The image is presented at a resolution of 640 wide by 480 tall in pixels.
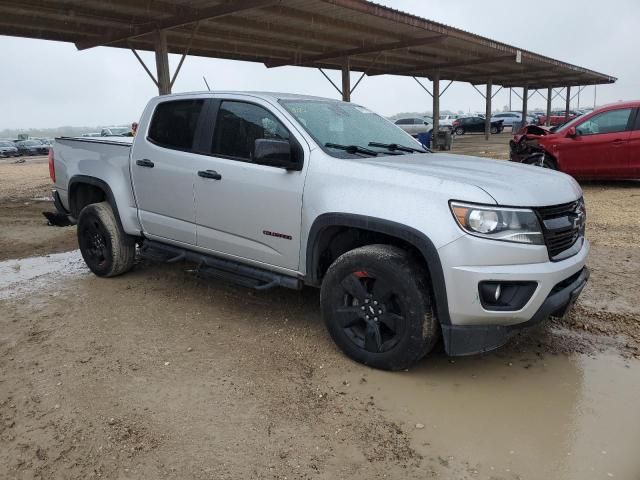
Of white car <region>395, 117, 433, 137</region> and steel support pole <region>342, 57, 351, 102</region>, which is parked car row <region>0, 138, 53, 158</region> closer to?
white car <region>395, 117, 433, 137</region>

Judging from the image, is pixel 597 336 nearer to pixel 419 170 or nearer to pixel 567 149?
pixel 419 170

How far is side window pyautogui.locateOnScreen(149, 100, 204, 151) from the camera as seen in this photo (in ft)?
14.8

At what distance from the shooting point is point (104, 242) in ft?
17.5

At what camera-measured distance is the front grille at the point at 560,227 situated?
312cm

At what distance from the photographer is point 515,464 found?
2549 mm

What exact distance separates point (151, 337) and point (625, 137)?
9238 millimetres

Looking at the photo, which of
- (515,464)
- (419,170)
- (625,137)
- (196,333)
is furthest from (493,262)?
(625,137)

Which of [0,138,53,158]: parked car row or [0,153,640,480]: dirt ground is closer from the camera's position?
[0,153,640,480]: dirt ground

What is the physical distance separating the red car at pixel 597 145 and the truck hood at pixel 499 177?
7135 mm

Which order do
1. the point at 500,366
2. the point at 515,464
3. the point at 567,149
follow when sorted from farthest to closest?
the point at 567,149 → the point at 500,366 → the point at 515,464

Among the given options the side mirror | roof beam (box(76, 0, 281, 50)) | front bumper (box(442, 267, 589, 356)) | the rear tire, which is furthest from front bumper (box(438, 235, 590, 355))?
roof beam (box(76, 0, 281, 50))

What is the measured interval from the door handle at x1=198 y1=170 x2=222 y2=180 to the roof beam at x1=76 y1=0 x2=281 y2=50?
6.92 metres

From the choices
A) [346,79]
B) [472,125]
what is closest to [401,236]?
[346,79]

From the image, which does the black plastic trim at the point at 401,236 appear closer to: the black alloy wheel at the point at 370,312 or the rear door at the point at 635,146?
the black alloy wheel at the point at 370,312
